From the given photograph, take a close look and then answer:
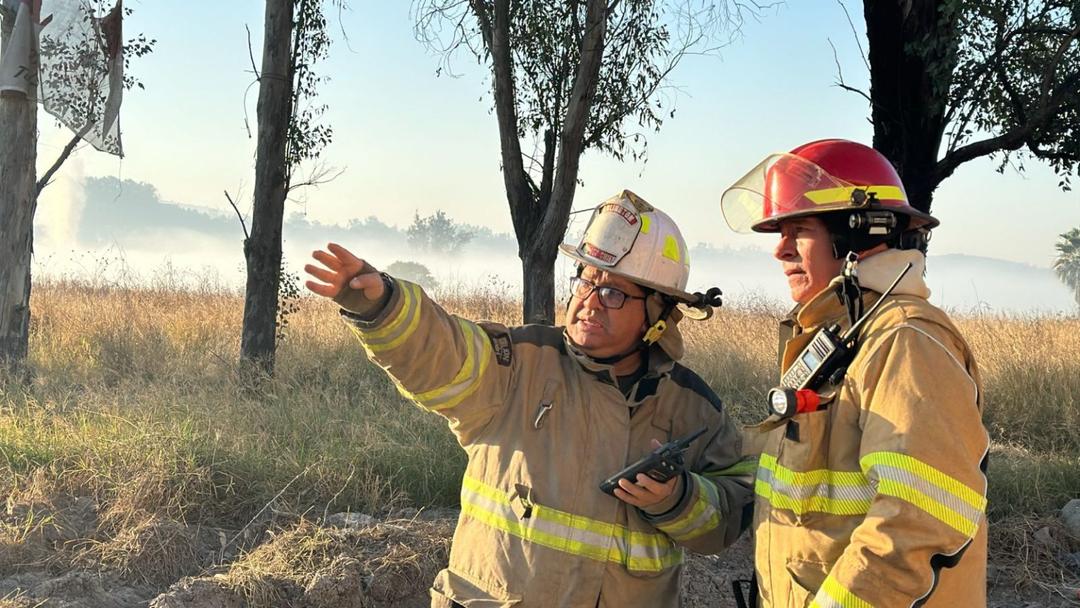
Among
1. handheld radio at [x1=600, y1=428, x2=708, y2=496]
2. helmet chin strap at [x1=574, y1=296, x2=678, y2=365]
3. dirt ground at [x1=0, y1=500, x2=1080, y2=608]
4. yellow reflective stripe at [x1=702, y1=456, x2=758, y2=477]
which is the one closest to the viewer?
handheld radio at [x1=600, y1=428, x2=708, y2=496]

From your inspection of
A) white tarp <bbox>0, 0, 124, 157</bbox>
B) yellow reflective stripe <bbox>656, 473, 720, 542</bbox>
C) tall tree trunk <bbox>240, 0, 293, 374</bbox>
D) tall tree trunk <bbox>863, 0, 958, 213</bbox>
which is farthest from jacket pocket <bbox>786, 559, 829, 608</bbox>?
white tarp <bbox>0, 0, 124, 157</bbox>

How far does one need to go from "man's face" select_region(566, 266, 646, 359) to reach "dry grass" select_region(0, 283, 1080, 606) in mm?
2184

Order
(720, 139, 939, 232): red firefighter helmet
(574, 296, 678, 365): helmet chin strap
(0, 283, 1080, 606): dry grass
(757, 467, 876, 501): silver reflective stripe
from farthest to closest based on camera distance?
(0, 283, 1080, 606): dry grass < (574, 296, 678, 365): helmet chin strap < (720, 139, 939, 232): red firefighter helmet < (757, 467, 876, 501): silver reflective stripe

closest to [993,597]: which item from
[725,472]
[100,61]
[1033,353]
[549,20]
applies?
[725,472]

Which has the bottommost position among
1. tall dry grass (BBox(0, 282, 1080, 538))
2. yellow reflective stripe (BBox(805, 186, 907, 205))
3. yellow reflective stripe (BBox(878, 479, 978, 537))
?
tall dry grass (BBox(0, 282, 1080, 538))

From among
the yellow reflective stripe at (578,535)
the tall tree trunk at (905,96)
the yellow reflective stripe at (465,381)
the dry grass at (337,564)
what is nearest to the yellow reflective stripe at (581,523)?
the yellow reflective stripe at (578,535)

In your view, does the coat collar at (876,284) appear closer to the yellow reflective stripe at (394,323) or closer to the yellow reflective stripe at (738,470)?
the yellow reflective stripe at (738,470)

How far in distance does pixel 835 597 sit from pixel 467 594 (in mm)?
1073

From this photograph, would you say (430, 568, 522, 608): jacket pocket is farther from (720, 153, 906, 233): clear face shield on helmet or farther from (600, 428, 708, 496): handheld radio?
(720, 153, 906, 233): clear face shield on helmet

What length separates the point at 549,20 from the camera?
724cm

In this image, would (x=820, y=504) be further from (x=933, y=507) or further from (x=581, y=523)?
(x=581, y=523)

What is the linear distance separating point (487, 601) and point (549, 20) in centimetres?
593

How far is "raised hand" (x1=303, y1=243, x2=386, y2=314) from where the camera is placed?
2.18 meters

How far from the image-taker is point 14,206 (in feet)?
24.7
